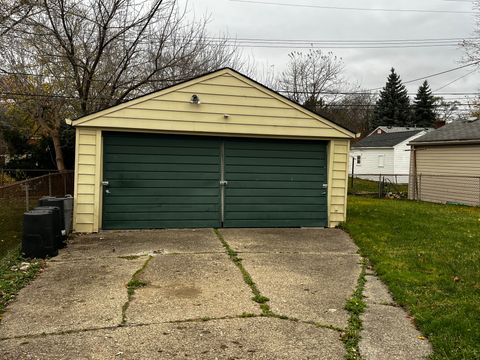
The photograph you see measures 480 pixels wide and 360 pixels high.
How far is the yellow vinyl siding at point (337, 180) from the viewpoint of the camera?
9.97m

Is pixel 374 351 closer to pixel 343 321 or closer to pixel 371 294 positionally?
pixel 343 321

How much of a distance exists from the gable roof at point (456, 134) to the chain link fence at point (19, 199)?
15633 millimetres

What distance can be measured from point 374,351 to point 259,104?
6.54 metres

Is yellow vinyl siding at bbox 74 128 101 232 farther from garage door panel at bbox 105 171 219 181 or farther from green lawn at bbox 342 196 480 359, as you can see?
green lawn at bbox 342 196 480 359

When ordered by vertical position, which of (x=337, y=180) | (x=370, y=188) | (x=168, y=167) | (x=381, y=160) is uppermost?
(x=381, y=160)

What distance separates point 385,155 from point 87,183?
30.7 m

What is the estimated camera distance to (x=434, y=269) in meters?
6.22

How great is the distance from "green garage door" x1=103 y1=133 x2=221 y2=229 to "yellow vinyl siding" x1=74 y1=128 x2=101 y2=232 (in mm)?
235

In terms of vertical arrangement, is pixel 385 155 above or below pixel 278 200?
above

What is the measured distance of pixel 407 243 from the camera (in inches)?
318

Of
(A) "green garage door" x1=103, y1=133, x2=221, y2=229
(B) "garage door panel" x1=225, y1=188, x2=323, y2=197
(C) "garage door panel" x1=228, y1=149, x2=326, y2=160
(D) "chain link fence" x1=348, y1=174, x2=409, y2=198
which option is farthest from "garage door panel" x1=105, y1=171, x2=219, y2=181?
(D) "chain link fence" x1=348, y1=174, x2=409, y2=198

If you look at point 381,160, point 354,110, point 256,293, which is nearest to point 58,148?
point 256,293

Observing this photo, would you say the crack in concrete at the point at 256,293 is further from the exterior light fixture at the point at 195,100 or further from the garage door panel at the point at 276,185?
the exterior light fixture at the point at 195,100

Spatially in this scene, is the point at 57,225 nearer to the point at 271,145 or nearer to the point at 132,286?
the point at 132,286
